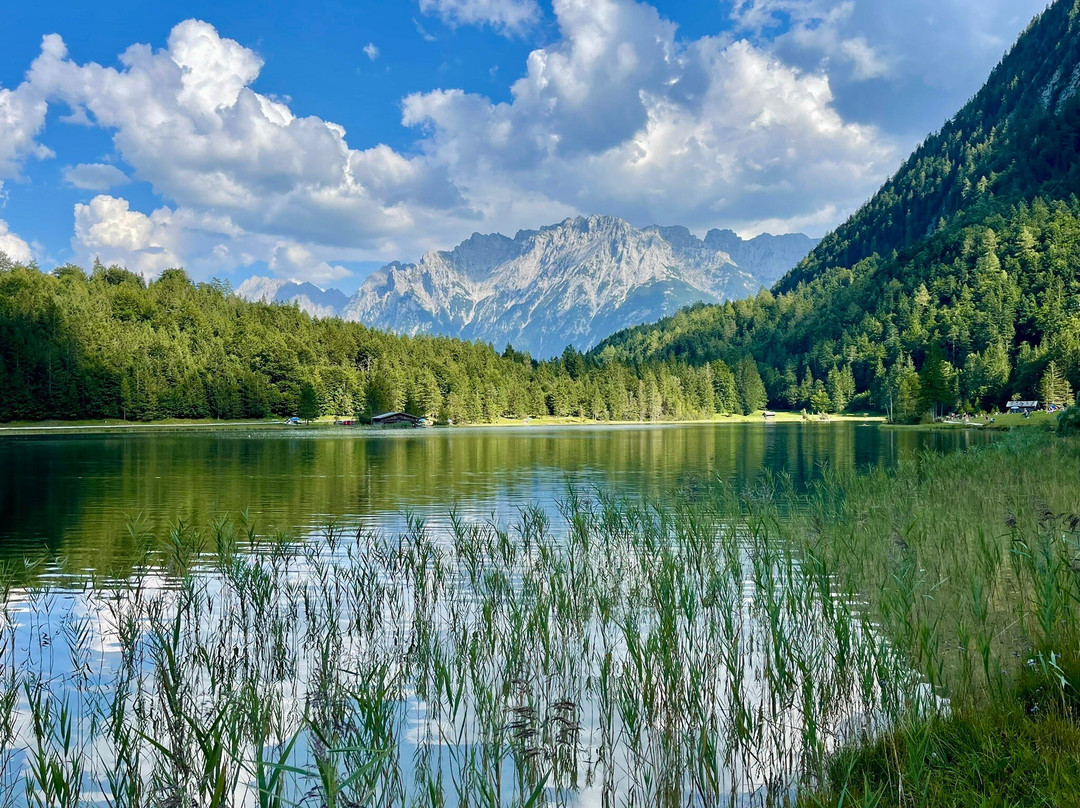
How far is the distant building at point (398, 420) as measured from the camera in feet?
484

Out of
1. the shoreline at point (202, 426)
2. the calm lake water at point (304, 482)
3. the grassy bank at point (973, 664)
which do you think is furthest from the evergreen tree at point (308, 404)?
the grassy bank at point (973, 664)

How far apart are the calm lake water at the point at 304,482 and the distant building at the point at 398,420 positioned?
83335mm

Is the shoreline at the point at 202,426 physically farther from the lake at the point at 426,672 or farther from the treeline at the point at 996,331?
the lake at the point at 426,672

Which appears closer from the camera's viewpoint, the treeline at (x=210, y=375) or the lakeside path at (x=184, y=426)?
the lakeside path at (x=184, y=426)

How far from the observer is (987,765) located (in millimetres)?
5574

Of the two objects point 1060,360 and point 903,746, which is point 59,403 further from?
point 1060,360

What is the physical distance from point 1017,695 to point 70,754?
9604mm

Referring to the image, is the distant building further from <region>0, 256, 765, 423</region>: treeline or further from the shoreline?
<region>0, 256, 765, 423</region>: treeline

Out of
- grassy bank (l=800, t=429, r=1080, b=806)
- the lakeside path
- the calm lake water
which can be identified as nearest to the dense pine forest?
the lakeside path

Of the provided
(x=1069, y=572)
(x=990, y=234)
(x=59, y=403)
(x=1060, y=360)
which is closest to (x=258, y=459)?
(x=1069, y=572)

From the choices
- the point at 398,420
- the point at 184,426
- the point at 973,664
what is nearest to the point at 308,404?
the point at 398,420

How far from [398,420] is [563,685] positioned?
144m

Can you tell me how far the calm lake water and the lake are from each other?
90cm

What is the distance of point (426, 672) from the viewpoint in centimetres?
911
